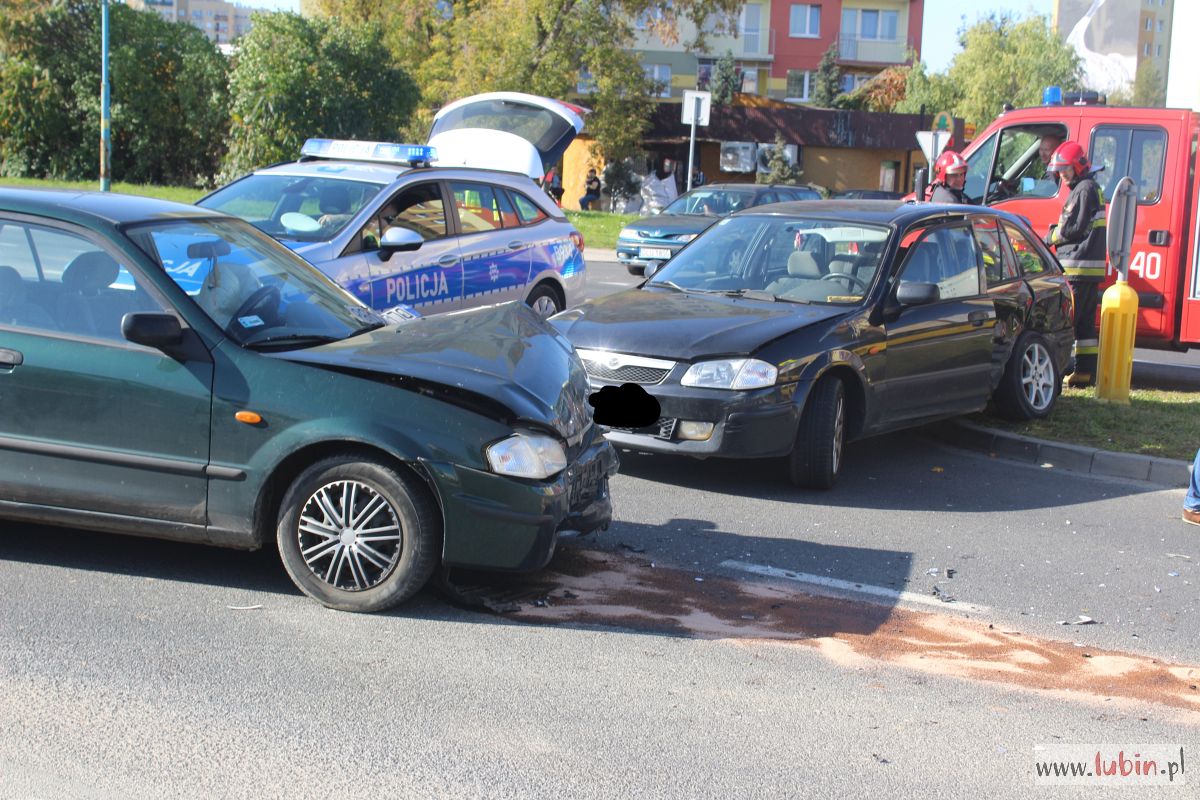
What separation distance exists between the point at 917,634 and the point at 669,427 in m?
2.45

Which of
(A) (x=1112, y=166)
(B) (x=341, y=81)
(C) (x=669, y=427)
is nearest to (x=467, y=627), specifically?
(C) (x=669, y=427)

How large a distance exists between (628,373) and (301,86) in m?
25.3

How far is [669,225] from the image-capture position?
22.1m

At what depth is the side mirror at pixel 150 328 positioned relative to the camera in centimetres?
514

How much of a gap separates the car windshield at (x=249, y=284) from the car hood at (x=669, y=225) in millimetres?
15596

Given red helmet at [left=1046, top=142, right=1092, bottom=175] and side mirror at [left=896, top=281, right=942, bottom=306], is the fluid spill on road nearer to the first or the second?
side mirror at [left=896, top=281, right=942, bottom=306]

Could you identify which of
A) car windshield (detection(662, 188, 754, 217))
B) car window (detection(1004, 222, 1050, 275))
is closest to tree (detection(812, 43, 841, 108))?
car windshield (detection(662, 188, 754, 217))

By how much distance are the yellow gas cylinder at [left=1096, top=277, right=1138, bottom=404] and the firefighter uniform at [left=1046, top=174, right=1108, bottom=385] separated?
800mm

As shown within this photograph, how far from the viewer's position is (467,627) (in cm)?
518

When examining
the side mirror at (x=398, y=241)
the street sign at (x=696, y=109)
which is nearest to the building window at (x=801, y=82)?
the street sign at (x=696, y=109)

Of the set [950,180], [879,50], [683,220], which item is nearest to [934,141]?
[683,220]

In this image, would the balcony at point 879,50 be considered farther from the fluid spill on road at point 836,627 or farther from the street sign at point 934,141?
the fluid spill on road at point 836,627

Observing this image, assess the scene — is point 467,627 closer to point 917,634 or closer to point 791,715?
point 791,715

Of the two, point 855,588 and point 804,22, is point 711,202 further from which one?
point 804,22
